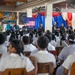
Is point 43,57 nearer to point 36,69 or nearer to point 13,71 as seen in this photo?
point 36,69

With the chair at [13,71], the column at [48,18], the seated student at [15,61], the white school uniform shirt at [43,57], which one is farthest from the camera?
the column at [48,18]

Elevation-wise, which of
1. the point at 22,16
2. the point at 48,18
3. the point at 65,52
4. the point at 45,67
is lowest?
the point at 45,67

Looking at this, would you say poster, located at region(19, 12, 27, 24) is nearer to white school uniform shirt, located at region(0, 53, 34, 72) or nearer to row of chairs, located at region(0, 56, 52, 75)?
row of chairs, located at region(0, 56, 52, 75)

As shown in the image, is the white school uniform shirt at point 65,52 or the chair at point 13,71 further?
Answer: the white school uniform shirt at point 65,52

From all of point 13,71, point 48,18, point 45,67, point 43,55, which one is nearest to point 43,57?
point 43,55

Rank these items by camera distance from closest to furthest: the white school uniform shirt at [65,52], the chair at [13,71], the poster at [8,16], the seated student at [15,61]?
the chair at [13,71] < the seated student at [15,61] < the white school uniform shirt at [65,52] < the poster at [8,16]

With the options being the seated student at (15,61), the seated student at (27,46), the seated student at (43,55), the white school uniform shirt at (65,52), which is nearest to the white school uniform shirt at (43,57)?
the seated student at (43,55)

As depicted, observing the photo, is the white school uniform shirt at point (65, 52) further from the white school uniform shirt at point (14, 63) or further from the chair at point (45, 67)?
the white school uniform shirt at point (14, 63)

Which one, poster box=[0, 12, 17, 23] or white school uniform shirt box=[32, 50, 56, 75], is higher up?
poster box=[0, 12, 17, 23]

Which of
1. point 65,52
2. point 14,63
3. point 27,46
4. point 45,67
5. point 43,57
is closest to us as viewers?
point 14,63

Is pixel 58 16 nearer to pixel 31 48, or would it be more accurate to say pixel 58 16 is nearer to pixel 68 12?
pixel 68 12

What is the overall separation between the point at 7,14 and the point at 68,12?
18.8 feet

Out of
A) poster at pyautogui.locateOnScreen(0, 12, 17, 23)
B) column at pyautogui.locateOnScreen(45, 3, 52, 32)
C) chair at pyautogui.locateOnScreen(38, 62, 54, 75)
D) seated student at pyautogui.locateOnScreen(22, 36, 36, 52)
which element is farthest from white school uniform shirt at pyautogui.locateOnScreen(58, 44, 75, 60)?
poster at pyautogui.locateOnScreen(0, 12, 17, 23)

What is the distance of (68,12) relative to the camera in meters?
19.7
